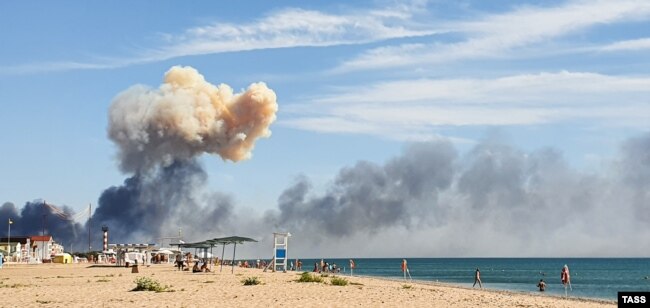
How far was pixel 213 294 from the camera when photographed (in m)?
36.2

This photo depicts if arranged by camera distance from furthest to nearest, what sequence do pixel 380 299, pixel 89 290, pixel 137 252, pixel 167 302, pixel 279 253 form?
pixel 137 252
pixel 279 253
pixel 89 290
pixel 380 299
pixel 167 302

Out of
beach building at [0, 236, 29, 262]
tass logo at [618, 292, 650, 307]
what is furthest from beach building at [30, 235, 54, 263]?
tass logo at [618, 292, 650, 307]

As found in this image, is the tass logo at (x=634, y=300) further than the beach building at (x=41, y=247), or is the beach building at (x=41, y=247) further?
the beach building at (x=41, y=247)

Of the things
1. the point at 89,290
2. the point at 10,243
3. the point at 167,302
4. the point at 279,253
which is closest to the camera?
the point at 167,302

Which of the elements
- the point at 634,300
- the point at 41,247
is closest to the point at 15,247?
the point at 41,247

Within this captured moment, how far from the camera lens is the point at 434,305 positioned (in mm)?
32656

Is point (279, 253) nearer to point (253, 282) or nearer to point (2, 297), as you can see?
point (253, 282)

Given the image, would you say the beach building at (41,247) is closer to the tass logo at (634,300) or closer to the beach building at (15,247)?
the beach building at (15,247)

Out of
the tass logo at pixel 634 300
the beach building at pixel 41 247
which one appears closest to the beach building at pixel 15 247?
the beach building at pixel 41 247

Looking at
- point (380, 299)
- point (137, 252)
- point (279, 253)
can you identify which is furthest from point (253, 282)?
point (137, 252)

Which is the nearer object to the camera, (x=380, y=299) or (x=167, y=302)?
(x=167, y=302)

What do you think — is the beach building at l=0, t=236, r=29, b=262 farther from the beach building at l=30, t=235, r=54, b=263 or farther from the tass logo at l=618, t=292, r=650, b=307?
the tass logo at l=618, t=292, r=650, b=307

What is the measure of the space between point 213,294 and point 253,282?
841 cm

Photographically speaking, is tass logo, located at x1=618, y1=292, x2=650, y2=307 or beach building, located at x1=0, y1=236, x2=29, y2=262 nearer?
tass logo, located at x1=618, y1=292, x2=650, y2=307
